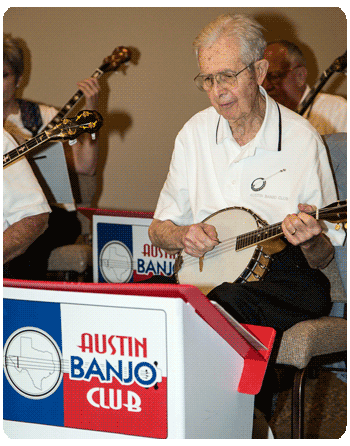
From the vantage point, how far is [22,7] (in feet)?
12.6

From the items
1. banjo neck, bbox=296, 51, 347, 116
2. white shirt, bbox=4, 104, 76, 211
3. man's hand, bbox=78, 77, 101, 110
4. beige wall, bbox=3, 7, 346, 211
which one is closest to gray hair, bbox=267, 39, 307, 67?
banjo neck, bbox=296, 51, 347, 116

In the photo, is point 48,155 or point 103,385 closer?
point 103,385

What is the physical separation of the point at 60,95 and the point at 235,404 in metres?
3.15

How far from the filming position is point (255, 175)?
1738 millimetres

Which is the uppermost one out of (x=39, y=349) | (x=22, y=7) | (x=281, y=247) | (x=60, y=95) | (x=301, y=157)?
(x=22, y=7)

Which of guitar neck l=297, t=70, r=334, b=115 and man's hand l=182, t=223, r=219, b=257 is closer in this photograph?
man's hand l=182, t=223, r=219, b=257

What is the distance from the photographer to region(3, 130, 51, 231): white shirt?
193 centimetres

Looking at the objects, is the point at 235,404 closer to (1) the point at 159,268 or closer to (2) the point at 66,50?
(1) the point at 159,268

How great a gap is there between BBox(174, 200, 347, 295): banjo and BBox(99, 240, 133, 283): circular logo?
1.37 ft

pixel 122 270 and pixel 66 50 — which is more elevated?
pixel 66 50

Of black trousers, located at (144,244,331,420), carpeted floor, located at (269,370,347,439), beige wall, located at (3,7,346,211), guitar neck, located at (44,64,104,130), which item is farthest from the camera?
beige wall, located at (3,7,346,211)

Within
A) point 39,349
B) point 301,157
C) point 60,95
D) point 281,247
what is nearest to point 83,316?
point 39,349

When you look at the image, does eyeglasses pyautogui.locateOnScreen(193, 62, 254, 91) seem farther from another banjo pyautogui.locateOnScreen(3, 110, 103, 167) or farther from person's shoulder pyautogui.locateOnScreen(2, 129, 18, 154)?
person's shoulder pyautogui.locateOnScreen(2, 129, 18, 154)

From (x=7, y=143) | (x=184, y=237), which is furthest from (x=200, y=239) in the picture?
(x=7, y=143)
